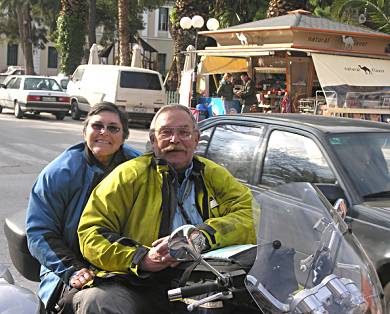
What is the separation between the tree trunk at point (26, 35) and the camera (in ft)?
163

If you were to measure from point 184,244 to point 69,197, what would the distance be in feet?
4.89

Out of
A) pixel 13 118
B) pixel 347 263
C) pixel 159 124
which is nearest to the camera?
pixel 347 263

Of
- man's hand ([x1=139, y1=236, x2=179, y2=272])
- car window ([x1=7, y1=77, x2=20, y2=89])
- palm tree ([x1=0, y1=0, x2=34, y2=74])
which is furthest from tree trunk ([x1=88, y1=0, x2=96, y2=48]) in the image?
man's hand ([x1=139, y1=236, x2=179, y2=272])

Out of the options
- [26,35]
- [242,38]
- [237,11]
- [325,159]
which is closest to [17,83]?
[242,38]

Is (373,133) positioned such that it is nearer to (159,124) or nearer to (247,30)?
(159,124)

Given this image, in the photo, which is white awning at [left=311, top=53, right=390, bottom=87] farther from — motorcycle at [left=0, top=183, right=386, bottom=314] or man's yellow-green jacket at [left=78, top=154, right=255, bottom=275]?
motorcycle at [left=0, top=183, right=386, bottom=314]

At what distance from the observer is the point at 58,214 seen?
345cm

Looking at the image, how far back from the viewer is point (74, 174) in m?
3.52

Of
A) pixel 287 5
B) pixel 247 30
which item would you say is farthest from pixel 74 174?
pixel 287 5

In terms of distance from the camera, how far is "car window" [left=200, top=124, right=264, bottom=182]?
17.9 feet

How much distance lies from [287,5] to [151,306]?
2122cm

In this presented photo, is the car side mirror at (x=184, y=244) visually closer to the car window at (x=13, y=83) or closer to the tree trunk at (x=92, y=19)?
the car window at (x=13, y=83)

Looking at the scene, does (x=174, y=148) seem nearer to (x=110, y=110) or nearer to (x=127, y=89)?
(x=110, y=110)

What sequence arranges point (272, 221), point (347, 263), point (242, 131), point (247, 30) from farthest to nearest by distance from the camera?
point (247, 30)
point (242, 131)
point (272, 221)
point (347, 263)
